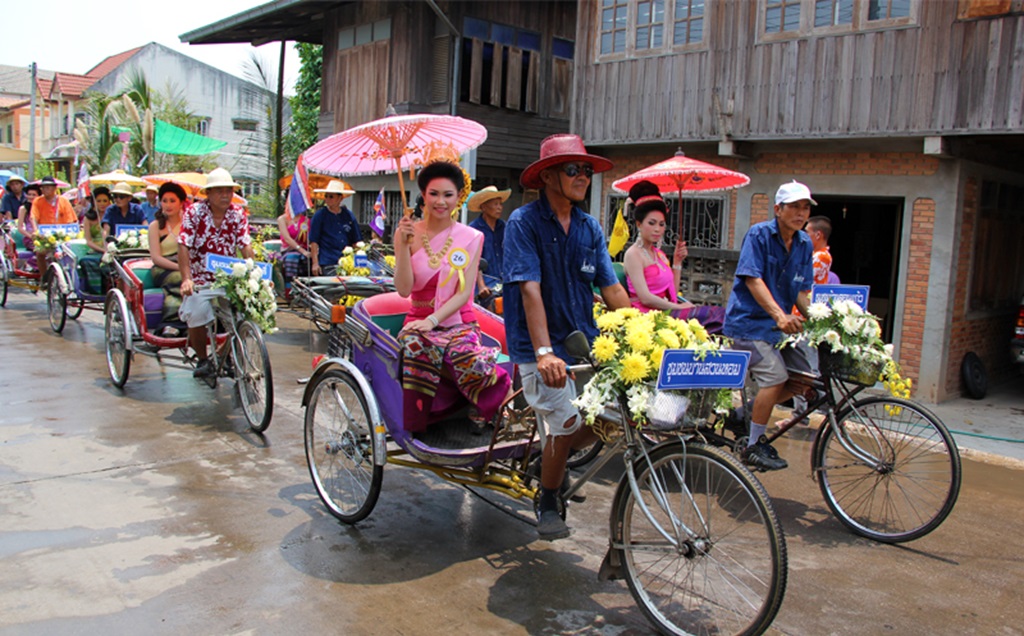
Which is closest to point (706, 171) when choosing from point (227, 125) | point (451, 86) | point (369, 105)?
point (451, 86)

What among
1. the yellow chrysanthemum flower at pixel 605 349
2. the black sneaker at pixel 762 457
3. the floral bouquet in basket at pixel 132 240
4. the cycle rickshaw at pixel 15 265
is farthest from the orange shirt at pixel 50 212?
the yellow chrysanthemum flower at pixel 605 349

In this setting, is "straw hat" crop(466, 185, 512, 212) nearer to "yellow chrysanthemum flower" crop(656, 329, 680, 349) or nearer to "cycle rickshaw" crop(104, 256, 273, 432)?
"cycle rickshaw" crop(104, 256, 273, 432)

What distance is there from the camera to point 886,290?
13977 millimetres

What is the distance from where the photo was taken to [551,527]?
3.85 metres

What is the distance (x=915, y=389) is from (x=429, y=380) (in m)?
7.14

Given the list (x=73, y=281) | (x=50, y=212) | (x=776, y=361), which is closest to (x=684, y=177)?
(x=776, y=361)

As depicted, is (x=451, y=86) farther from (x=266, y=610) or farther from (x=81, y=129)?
(x=81, y=129)

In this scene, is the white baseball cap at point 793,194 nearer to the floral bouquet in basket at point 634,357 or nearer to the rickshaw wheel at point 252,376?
the floral bouquet in basket at point 634,357

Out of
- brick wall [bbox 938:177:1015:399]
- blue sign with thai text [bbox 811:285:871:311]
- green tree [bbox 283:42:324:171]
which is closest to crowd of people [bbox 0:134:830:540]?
blue sign with thai text [bbox 811:285:871:311]

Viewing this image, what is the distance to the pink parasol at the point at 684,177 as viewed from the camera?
720 centimetres

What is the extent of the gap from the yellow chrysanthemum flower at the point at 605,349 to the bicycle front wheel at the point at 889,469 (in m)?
2.14

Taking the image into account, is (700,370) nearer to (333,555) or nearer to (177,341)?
(333,555)

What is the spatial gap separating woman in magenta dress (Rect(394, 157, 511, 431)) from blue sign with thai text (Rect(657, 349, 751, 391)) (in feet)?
4.32

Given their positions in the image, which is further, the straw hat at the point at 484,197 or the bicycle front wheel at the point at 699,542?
the straw hat at the point at 484,197
